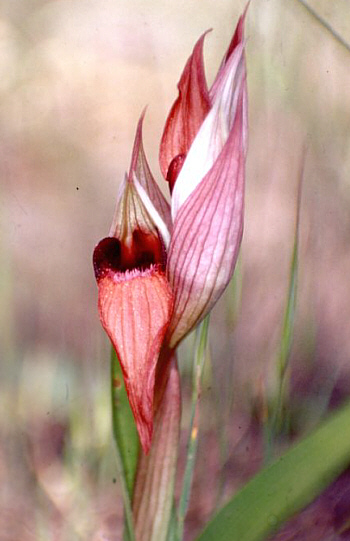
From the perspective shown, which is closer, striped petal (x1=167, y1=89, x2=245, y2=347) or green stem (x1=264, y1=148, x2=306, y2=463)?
striped petal (x1=167, y1=89, x2=245, y2=347)

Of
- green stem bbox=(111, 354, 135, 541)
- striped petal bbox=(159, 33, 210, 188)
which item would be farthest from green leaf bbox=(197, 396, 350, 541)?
striped petal bbox=(159, 33, 210, 188)

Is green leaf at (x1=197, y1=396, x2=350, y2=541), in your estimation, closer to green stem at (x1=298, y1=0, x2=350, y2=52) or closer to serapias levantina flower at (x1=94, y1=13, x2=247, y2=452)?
serapias levantina flower at (x1=94, y1=13, x2=247, y2=452)

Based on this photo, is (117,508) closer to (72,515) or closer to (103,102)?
(72,515)

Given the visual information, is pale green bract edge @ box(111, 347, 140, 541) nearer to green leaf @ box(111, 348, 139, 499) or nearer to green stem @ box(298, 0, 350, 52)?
green leaf @ box(111, 348, 139, 499)

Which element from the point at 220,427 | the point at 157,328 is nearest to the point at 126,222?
the point at 157,328

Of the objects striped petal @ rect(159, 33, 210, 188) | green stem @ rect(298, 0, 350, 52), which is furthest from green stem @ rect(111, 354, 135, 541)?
green stem @ rect(298, 0, 350, 52)

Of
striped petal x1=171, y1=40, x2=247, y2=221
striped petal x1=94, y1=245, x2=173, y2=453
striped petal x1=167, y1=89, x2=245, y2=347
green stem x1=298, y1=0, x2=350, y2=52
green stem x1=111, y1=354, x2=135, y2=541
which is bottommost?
green stem x1=111, y1=354, x2=135, y2=541

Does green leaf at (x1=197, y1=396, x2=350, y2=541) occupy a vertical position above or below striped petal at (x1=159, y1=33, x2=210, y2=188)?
below
